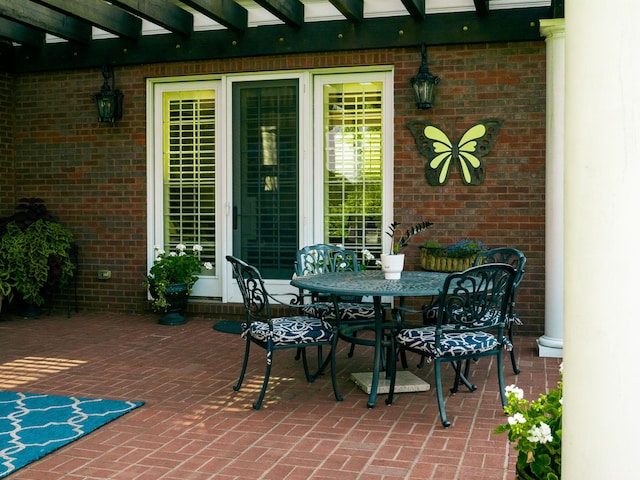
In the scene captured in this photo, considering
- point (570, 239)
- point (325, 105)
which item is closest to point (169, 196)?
point (325, 105)

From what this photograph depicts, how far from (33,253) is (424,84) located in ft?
13.6

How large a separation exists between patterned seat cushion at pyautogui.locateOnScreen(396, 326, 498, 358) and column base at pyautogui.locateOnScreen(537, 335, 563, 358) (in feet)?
5.12

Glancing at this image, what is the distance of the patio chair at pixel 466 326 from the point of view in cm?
386

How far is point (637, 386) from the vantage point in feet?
4.17

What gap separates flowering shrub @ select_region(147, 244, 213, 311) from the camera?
22.4ft

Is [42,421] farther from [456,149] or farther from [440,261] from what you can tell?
[456,149]

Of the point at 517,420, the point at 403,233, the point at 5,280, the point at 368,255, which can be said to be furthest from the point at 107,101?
the point at 517,420

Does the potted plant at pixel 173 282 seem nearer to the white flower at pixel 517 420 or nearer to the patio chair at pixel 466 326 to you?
the patio chair at pixel 466 326

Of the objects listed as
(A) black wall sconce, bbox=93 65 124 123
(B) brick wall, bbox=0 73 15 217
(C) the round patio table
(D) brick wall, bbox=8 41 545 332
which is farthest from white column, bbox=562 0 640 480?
(B) brick wall, bbox=0 73 15 217

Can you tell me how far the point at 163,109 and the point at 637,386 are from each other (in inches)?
264

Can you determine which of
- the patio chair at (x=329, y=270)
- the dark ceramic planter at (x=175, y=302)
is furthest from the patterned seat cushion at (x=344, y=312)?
the dark ceramic planter at (x=175, y=302)

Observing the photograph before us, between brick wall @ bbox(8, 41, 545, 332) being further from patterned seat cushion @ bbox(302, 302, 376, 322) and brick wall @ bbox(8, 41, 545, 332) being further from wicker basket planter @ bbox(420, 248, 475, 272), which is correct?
patterned seat cushion @ bbox(302, 302, 376, 322)

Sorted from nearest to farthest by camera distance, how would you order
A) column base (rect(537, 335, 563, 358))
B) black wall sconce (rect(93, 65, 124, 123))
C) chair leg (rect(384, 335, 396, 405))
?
chair leg (rect(384, 335, 396, 405)), column base (rect(537, 335, 563, 358)), black wall sconce (rect(93, 65, 124, 123))

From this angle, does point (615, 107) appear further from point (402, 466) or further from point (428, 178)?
point (428, 178)
